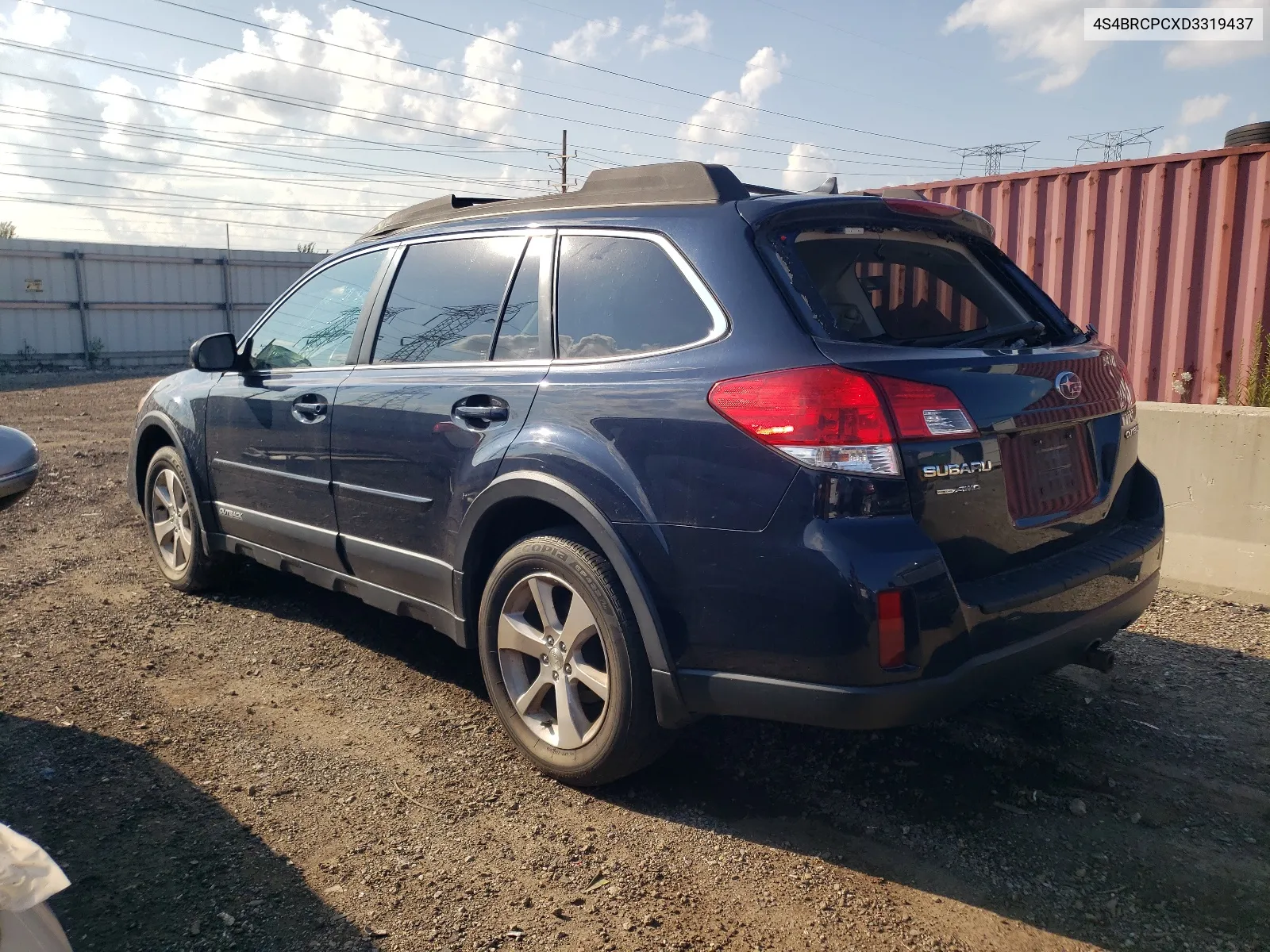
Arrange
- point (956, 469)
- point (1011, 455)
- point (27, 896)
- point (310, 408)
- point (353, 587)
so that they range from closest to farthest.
→ point (27, 896)
point (956, 469)
point (1011, 455)
point (353, 587)
point (310, 408)

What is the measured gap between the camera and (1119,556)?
3104 mm

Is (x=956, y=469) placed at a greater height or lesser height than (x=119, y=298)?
lesser

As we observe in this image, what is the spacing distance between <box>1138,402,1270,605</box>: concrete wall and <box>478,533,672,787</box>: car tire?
367cm

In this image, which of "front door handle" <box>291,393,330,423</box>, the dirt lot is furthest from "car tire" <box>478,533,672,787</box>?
"front door handle" <box>291,393,330,423</box>

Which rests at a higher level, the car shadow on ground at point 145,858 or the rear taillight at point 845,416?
the rear taillight at point 845,416

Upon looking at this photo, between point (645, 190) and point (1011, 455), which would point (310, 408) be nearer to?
point (645, 190)

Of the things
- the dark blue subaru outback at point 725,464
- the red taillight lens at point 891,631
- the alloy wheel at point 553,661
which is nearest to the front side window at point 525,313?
the dark blue subaru outback at point 725,464

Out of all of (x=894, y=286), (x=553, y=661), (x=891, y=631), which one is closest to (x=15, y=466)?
(x=553, y=661)

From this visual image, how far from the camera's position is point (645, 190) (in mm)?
3293

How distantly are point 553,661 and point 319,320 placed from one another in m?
2.19

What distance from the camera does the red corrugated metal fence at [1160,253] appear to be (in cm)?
620

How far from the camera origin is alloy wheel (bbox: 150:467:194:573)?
5285mm

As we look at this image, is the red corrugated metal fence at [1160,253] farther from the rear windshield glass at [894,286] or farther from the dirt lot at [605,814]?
the rear windshield glass at [894,286]

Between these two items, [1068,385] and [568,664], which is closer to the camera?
[1068,385]
